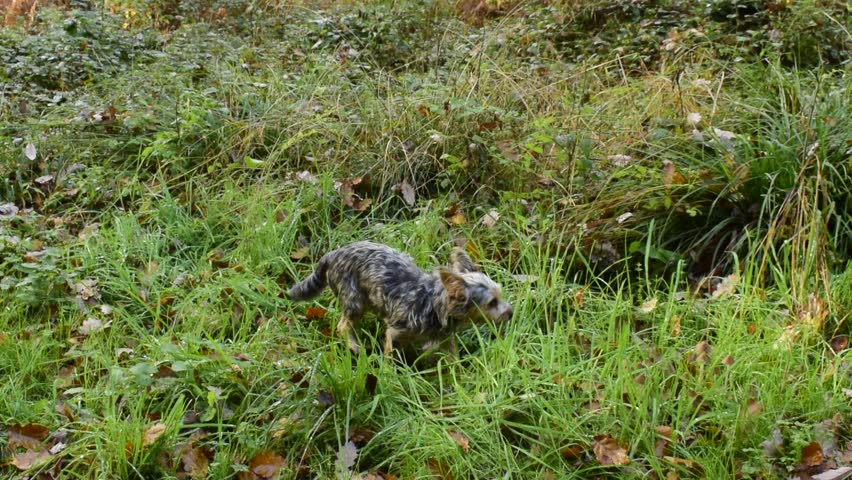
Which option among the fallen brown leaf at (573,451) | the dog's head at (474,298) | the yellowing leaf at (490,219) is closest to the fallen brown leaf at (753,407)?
the fallen brown leaf at (573,451)

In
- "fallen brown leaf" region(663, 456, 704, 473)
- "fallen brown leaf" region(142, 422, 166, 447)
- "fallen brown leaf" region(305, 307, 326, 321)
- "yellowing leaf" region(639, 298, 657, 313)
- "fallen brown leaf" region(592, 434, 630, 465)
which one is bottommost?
"fallen brown leaf" region(305, 307, 326, 321)

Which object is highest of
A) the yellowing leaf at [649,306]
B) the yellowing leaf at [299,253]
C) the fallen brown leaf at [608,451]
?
the fallen brown leaf at [608,451]

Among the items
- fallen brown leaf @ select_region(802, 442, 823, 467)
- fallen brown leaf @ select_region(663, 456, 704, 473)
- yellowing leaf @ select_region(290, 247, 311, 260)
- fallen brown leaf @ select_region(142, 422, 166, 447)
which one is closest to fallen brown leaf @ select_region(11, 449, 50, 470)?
Answer: fallen brown leaf @ select_region(142, 422, 166, 447)

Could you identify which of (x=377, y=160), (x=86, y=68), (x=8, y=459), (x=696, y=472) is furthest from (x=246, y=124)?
(x=696, y=472)

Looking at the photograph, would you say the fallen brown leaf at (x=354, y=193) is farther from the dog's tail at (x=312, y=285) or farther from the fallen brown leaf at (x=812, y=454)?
the fallen brown leaf at (x=812, y=454)

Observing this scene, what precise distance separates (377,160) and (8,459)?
10.3 ft

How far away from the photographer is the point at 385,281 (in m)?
4.33

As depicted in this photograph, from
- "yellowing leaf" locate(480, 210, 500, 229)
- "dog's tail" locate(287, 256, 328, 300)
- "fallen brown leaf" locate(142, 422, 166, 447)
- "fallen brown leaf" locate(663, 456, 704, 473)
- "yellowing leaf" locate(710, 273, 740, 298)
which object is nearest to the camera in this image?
"fallen brown leaf" locate(663, 456, 704, 473)

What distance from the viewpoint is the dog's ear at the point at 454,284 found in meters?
3.97

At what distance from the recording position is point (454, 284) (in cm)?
398

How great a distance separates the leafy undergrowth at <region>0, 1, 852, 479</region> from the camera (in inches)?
143

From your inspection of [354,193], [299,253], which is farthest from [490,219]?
[299,253]

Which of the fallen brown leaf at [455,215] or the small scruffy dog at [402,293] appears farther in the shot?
the fallen brown leaf at [455,215]

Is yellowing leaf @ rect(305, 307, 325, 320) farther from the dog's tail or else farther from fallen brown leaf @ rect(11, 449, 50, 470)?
fallen brown leaf @ rect(11, 449, 50, 470)
